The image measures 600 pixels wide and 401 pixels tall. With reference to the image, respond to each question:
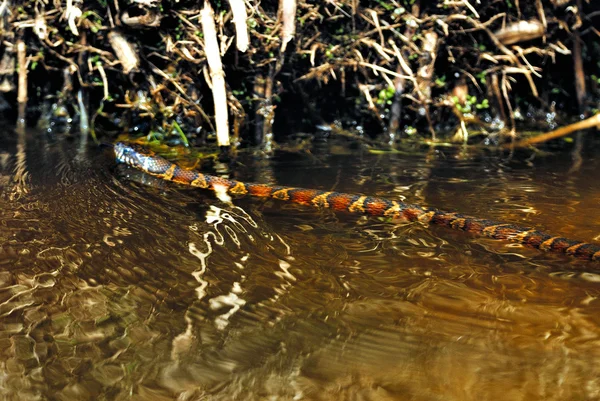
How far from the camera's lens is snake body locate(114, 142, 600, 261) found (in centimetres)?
369

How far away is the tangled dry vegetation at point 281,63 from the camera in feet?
20.8

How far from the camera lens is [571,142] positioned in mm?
6953

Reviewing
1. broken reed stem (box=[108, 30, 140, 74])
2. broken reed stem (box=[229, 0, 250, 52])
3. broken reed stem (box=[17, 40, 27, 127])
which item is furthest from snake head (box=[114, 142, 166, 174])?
broken reed stem (box=[17, 40, 27, 127])

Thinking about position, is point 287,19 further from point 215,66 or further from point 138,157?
point 138,157

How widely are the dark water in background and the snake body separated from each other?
0.13m

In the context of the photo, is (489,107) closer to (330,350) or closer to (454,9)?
(454,9)

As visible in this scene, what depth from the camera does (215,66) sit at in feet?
19.2

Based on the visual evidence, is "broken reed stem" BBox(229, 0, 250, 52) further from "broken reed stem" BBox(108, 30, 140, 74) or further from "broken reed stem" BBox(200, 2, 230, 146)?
"broken reed stem" BBox(108, 30, 140, 74)

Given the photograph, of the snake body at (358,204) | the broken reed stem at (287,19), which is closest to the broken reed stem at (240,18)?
the broken reed stem at (287,19)

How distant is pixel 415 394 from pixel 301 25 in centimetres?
507

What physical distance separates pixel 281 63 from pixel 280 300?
406 centimetres

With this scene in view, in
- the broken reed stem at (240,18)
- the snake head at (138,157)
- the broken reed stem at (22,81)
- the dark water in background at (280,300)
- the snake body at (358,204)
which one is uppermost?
the broken reed stem at (240,18)

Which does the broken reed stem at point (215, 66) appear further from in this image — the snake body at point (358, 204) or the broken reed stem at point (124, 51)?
the broken reed stem at point (124, 51)

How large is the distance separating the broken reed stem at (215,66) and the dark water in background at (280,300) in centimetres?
141
